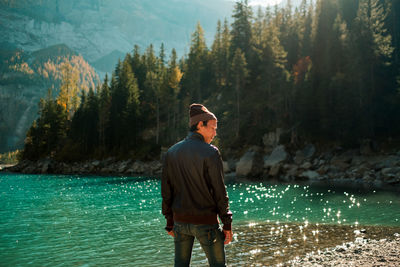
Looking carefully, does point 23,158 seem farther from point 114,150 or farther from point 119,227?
point 119,227

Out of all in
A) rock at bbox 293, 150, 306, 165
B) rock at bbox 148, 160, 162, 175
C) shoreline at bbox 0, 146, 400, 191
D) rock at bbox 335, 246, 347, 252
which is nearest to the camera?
rock at bbox 335, 246, 347, 252

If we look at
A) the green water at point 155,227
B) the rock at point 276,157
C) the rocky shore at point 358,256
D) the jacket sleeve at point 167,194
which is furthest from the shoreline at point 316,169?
the jacket sleeve at point 167,194

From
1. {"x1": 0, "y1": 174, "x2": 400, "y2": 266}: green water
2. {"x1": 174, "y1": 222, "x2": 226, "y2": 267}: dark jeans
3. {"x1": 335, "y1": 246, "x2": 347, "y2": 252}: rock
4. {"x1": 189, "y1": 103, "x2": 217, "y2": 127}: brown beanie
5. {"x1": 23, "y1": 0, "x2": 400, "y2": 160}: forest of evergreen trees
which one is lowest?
{"x1": 0, "y1": 174, "x2": 400, "y2": 266}: green water

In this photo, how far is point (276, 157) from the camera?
141ft

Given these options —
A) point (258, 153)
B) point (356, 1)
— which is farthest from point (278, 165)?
point (356, 1)

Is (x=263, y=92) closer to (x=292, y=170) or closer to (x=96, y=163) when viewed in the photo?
(x=292, y=170)

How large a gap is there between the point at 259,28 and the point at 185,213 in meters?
82.3

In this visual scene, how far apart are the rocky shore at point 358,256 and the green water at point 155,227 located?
2.87 ft

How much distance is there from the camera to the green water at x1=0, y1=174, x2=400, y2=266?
1047 centimetres

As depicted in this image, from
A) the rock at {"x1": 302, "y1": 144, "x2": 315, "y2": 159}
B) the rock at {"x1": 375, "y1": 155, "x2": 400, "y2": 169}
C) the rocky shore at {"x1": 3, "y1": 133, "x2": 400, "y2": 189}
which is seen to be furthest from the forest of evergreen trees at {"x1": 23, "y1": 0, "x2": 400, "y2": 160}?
the rock at {"x1": 375, "y1": 155, "x2": 400, "y2": 169}

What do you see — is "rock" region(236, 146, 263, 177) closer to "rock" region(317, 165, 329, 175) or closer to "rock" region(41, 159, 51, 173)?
"rock" region(317, 165, 329, 175)

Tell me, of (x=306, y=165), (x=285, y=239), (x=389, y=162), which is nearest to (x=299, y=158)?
(x=306, y=165)

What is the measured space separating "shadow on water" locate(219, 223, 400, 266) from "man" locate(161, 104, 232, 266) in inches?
230

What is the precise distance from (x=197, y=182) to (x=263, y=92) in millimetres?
57568
